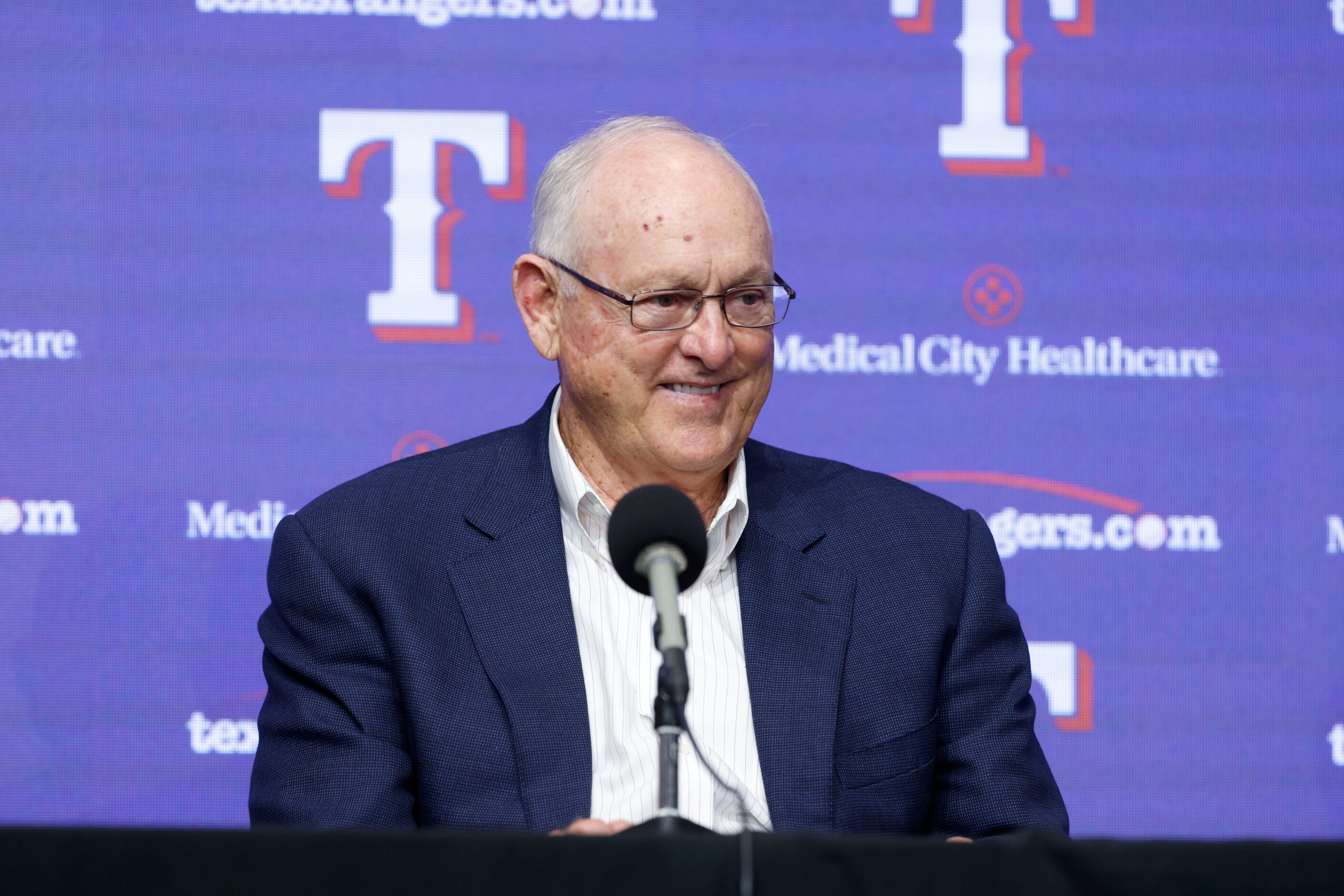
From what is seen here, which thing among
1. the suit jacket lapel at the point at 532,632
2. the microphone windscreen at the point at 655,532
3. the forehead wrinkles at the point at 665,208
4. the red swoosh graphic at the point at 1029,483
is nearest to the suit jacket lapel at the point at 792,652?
the suit jacket lapel at the point at 532,632

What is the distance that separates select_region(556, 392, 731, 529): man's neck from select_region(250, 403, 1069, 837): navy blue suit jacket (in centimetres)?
7

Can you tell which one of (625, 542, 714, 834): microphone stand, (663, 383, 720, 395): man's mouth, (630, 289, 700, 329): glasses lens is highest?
(630, 289, 700, 329): glasses lens

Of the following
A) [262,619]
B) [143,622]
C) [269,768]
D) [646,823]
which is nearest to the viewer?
Result: [646,823]

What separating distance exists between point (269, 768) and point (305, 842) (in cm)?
87

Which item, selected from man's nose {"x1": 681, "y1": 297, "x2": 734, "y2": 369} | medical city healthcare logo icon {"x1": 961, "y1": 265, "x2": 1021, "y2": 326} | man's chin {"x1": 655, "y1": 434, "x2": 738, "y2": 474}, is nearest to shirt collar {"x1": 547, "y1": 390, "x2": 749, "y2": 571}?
man's chin {"x1": 655, "y1": 434, "x2": 738, "y2": 474}

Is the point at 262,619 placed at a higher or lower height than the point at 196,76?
lower

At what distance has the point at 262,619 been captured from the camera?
6.41 feet

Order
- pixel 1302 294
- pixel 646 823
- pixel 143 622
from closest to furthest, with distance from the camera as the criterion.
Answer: pixel 646 823, pixel 143 622, pixel 1302 294

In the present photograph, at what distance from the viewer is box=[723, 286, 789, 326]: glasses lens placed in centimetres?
195

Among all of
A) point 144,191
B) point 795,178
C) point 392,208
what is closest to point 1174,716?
point 795,178

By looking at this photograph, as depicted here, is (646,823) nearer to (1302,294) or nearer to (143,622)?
(143,622)

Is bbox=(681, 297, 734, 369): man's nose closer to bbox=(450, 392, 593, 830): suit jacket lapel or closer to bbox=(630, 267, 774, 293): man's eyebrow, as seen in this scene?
bbox=(630, 267, 774, 293): man's eyebrow

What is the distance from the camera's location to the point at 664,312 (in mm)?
1947

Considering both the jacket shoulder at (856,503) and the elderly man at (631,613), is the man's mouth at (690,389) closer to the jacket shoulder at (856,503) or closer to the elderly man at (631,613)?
the elderly man at (631,613)
